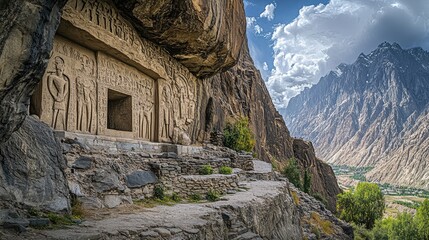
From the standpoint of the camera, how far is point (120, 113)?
12891 millimetres

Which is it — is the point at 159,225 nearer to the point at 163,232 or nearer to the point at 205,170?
the point at 163,232

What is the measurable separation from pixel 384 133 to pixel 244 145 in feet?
612

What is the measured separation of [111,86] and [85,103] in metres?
1.42

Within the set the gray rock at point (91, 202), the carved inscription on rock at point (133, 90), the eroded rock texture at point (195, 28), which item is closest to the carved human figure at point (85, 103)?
the carved inscription on rock at point (133, 90)

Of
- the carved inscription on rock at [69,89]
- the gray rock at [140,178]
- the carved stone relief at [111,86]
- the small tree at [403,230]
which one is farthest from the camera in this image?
the small tree at [403,230]

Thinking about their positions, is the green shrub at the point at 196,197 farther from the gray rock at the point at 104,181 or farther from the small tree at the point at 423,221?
the small tree at the point at 423,221

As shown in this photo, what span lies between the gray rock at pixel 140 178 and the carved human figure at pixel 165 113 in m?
5.50

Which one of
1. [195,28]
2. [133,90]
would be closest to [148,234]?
[133,90]

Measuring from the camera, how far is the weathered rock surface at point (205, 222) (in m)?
5.11

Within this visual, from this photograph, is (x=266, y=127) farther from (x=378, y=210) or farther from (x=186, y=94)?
(x=186, y=94)

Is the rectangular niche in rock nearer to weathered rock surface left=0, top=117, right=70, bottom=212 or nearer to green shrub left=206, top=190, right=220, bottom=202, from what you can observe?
green shrub left=206, top=190, right=220, bottom=202

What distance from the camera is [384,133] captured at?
184 m

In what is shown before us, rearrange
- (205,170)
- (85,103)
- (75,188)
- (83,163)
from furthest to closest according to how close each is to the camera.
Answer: (205,170)
(85,103)
(83,163)
(75,188)

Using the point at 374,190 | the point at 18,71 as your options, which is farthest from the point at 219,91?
the point at 18,71
